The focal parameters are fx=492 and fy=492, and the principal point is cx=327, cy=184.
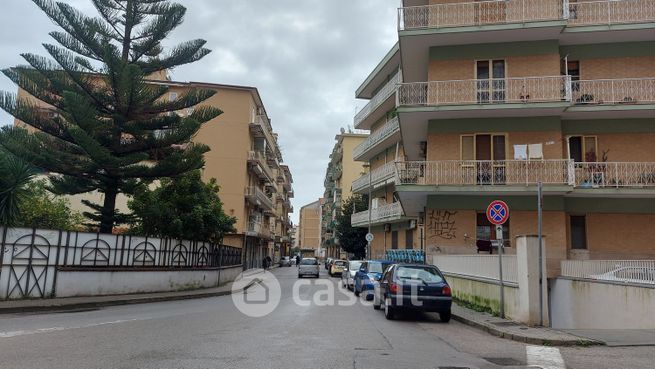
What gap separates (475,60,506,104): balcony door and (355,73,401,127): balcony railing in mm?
8659

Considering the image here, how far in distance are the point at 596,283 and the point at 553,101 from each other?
8326mm

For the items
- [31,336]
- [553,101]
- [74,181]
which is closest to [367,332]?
[31,336]

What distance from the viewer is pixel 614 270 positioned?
14156 millimetres

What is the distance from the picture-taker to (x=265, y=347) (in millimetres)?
8469

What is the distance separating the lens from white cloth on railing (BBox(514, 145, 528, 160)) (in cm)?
2006

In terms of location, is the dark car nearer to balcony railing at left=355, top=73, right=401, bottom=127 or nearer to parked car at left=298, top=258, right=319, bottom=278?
balcony railing at left=355, top=73, right=401, bottom=127

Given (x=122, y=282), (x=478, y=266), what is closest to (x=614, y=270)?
(x=478, y=266)

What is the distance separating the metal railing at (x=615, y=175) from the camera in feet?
64.5

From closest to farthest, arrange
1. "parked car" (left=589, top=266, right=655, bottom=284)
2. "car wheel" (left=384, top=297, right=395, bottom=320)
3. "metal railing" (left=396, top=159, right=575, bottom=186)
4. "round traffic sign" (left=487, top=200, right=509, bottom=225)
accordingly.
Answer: "parked car" (left=589, top=266, right=655, bottom=284)
"round traffic sign" (left=487, top=200, right=509, bottom=225)
"car wheel" (left=384, top=297, right=395, bottom=320)
"metal railing" (left=396, top=159, right=575, bottom=186)

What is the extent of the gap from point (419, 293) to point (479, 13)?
1343cm

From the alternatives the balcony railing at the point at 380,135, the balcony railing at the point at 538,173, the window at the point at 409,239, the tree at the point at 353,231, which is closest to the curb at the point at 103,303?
the balcony railing at the point at 538,173

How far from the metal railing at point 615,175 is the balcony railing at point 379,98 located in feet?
41.2

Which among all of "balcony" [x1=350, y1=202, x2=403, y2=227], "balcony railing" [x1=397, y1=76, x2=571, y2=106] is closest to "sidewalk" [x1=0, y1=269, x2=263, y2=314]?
"balcony railing" [x1=397, y1=76, x2=571, y2=106]

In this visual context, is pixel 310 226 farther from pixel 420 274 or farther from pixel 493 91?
pixel 420 274
